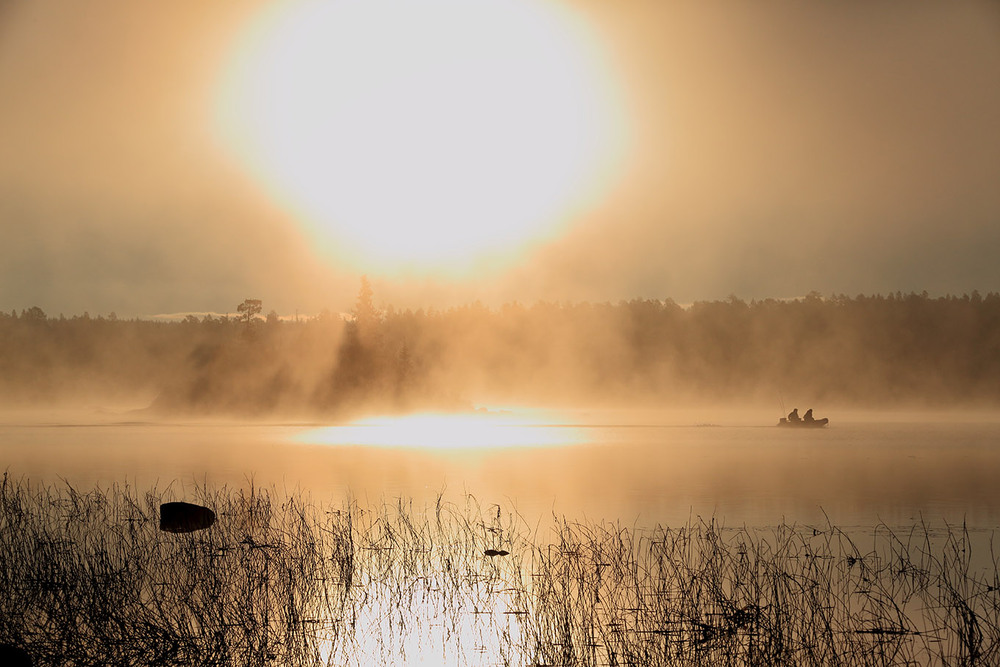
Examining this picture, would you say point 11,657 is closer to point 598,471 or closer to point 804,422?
point 598,471

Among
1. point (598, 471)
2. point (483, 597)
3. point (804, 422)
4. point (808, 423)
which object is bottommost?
point (483, 597)

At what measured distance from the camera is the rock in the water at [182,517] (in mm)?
18484

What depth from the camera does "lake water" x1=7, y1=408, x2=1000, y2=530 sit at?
23.5 meters

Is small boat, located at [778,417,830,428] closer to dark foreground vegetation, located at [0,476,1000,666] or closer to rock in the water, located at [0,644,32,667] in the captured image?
dark foreground vegetation, located at [0,476,1000,666]

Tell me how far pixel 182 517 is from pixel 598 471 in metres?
19.4

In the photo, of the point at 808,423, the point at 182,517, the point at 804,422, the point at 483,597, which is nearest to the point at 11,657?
the point at 483,597

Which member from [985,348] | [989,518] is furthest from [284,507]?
[985,348]

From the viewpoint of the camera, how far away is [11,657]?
9.80m

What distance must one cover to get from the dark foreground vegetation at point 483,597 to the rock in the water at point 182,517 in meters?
0.33

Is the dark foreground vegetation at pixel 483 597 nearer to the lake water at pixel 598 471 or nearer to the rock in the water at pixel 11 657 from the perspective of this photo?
the rock in the water at pixel 11 657

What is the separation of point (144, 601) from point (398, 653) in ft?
13.0

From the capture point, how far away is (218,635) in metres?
11.4

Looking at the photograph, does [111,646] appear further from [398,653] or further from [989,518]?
[989,518]

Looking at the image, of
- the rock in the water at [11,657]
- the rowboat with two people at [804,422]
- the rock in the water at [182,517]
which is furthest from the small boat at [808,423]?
the rock in the water at [11,657]
